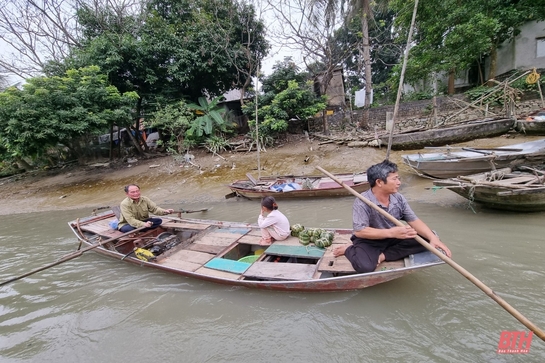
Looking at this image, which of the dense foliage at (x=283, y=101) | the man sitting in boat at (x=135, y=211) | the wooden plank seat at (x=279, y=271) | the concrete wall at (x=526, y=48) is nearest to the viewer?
the wooden plank seat at (x=279, y=271)

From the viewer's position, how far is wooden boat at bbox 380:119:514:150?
1066 centimetres

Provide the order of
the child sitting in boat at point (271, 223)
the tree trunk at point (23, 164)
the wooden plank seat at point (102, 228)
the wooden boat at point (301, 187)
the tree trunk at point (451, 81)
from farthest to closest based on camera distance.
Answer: the tree trunk at point (23, 164)
the tree trunk at point (451, 81)
the wooden boat at point (301, 187)
the wooden plank seat at point (102, 228)
the child sitting in boat at point (271, 223)

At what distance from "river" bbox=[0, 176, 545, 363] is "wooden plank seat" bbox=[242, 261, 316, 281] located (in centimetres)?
40

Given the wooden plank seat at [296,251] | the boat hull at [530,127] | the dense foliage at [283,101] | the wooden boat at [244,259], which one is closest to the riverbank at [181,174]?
the boat hull at [530,127]

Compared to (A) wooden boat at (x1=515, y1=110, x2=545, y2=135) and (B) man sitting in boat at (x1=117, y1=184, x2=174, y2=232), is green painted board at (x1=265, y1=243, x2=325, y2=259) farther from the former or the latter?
(A) wooden boat at (x1=515, y1=110, x2=545, y2=135)

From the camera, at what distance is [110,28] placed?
14414 millimetres

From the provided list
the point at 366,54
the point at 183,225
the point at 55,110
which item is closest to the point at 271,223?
the point at 183,225

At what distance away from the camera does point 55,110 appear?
460 inches

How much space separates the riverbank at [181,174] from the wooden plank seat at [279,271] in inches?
262

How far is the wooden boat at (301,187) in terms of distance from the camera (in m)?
8.44

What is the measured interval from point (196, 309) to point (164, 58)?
15023mm

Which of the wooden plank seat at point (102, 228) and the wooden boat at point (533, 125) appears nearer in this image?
the wooden plank seat at point (102, 228)

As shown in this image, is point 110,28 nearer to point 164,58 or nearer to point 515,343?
point 164,58

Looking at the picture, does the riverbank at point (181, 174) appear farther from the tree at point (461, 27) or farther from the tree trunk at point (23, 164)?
the tree at point (461, 27)
